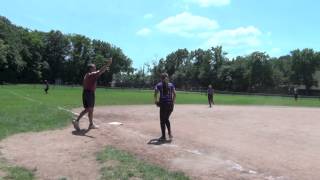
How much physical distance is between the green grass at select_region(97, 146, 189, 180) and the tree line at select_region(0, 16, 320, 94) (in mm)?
97867

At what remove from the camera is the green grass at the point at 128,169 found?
8.11 metres

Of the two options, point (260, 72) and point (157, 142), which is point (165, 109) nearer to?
point (157, 142)

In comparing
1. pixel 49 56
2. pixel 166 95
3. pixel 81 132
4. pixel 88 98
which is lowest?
pixel 81 132

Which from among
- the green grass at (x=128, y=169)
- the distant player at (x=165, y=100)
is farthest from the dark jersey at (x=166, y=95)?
the green grass at (x=128, y=169)

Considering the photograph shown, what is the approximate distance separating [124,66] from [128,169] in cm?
14270

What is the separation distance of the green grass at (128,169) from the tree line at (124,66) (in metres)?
97.9

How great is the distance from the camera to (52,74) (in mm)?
132750

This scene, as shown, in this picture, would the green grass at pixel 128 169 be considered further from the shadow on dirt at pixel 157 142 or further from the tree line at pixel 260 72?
the tree line at pixel 260 72

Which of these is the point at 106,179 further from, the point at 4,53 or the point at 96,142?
the point at 4,53

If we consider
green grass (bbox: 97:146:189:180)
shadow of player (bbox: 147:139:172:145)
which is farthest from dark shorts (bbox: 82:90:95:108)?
green grass (bbox: 97:146:189:180)

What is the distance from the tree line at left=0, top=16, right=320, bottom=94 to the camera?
4638 inches

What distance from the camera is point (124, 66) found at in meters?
151

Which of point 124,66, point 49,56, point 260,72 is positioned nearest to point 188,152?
point 260,72

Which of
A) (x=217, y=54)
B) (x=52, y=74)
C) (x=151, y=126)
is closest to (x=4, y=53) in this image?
(x=52, y=74)
